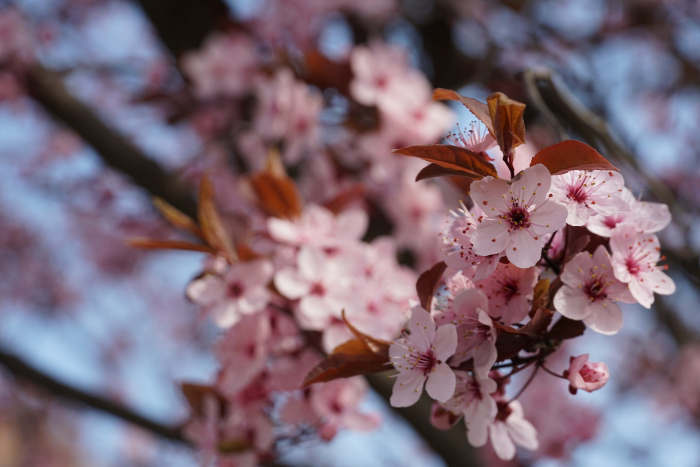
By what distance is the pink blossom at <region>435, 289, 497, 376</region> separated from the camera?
0.70 meters

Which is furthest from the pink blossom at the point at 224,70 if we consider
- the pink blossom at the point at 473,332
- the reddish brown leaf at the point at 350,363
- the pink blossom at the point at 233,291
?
the pink blossom at the point at 473,332

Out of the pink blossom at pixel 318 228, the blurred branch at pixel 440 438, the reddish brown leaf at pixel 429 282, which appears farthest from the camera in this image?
the blurred branch at pixel 440 438

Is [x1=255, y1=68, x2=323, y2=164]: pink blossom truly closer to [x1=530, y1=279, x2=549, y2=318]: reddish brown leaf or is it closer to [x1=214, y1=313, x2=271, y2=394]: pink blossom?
[x1=214, y1=313, x2=271, y2=394]: pink blossom

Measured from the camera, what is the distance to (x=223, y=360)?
118cm

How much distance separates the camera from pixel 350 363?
802mm

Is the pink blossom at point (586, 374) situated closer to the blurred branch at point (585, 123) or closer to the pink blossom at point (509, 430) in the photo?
the pink blossom at point (509, 430)

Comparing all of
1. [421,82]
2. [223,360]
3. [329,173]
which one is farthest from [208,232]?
[421,82]

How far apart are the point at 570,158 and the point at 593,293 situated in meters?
0.17

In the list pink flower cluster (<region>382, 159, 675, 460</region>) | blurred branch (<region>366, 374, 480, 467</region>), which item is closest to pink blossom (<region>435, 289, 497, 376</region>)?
pink flower cluster (<region>382, 159, 675, 460</region>)

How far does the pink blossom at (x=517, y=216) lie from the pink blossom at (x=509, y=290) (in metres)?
0.07

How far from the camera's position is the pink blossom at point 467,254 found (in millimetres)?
687

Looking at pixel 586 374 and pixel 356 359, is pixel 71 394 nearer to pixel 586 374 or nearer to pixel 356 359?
pixel 356 359

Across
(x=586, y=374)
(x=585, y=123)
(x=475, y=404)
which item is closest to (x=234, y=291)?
(x=475, y=404)

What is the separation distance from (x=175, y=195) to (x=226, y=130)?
1.11 ft
